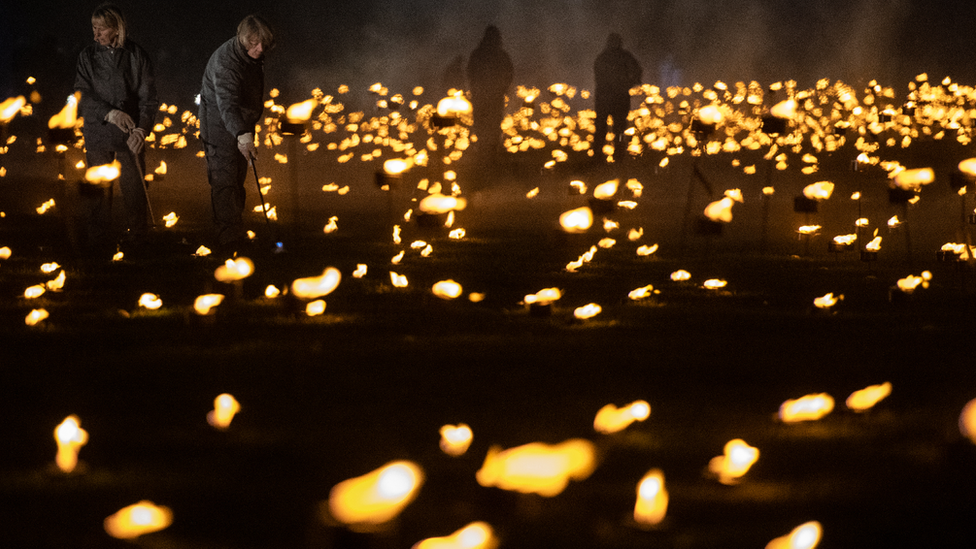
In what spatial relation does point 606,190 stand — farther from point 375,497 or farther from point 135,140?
point 375,497

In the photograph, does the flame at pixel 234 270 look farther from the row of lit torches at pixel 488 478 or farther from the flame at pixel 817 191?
the flame at pixel 817 191

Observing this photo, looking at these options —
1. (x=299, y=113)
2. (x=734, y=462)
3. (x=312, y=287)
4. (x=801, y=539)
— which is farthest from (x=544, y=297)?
(x=801, y=539)

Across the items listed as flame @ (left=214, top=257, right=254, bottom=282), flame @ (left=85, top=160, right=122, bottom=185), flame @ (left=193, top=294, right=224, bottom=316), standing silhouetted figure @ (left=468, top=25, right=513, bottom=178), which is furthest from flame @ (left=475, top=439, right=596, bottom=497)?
standing silhouetted figure @ (left=468, top=25, right=513, bottom=178)

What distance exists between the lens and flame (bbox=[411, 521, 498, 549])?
7.67 ft

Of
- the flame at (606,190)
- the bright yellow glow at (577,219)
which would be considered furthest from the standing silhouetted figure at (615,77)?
the bright yellow glow at (577,219)

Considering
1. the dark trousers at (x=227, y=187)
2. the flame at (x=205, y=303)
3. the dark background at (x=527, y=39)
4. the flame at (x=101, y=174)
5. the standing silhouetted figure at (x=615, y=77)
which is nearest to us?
the flame at (x=205, y=303)

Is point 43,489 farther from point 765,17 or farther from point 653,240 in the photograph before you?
point 765,17

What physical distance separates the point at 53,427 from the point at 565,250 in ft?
19.9

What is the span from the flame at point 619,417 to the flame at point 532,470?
38 centimetres

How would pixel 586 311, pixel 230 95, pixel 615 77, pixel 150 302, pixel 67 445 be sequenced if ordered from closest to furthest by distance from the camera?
pixel 67 445
pixel 586 311
pixel 150 302
pixel 230 95
pixel 615 77

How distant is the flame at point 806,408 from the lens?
11.6 feet

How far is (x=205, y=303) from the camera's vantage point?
5160 mm

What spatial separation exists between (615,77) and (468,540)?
17.1m

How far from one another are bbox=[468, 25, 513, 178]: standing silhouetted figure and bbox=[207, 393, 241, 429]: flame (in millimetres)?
13942
